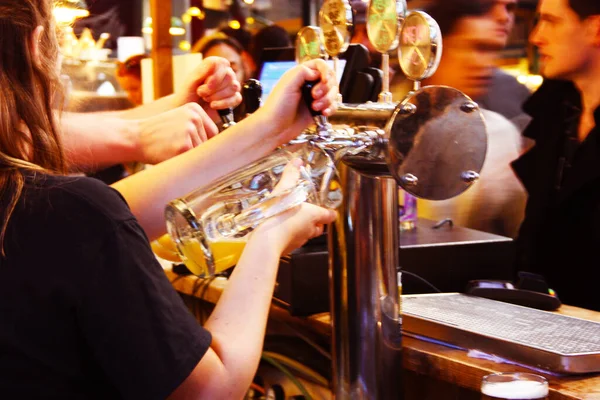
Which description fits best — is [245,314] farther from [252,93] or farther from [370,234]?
[252,93]

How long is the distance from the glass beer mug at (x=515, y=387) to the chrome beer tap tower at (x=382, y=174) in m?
0.19

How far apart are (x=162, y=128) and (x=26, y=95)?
0.38 metres

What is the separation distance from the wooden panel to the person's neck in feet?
5.06

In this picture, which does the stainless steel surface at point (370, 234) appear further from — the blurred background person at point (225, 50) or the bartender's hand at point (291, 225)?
the blurred background person at point (225, 50)

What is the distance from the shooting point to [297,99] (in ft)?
3.52

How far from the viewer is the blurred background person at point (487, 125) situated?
2.83 meters

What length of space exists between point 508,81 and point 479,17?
36 centimetres

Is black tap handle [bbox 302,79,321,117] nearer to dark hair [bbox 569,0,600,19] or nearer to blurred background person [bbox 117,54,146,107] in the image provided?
dark hair [bbox 569,0,600,19]

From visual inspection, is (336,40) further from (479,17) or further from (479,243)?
(479,17)

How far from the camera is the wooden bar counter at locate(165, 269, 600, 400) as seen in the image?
0.97 metres

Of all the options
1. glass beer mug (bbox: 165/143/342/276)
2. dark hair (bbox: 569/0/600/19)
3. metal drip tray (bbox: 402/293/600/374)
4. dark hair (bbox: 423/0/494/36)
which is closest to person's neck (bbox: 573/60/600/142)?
dark hair (bbox: 569/0/600/19)

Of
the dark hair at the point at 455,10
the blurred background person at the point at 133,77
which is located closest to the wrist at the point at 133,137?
the dark hair at the point at 455,10

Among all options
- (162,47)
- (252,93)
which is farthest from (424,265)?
(162,47)

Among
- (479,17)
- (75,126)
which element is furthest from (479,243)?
(479,17)
